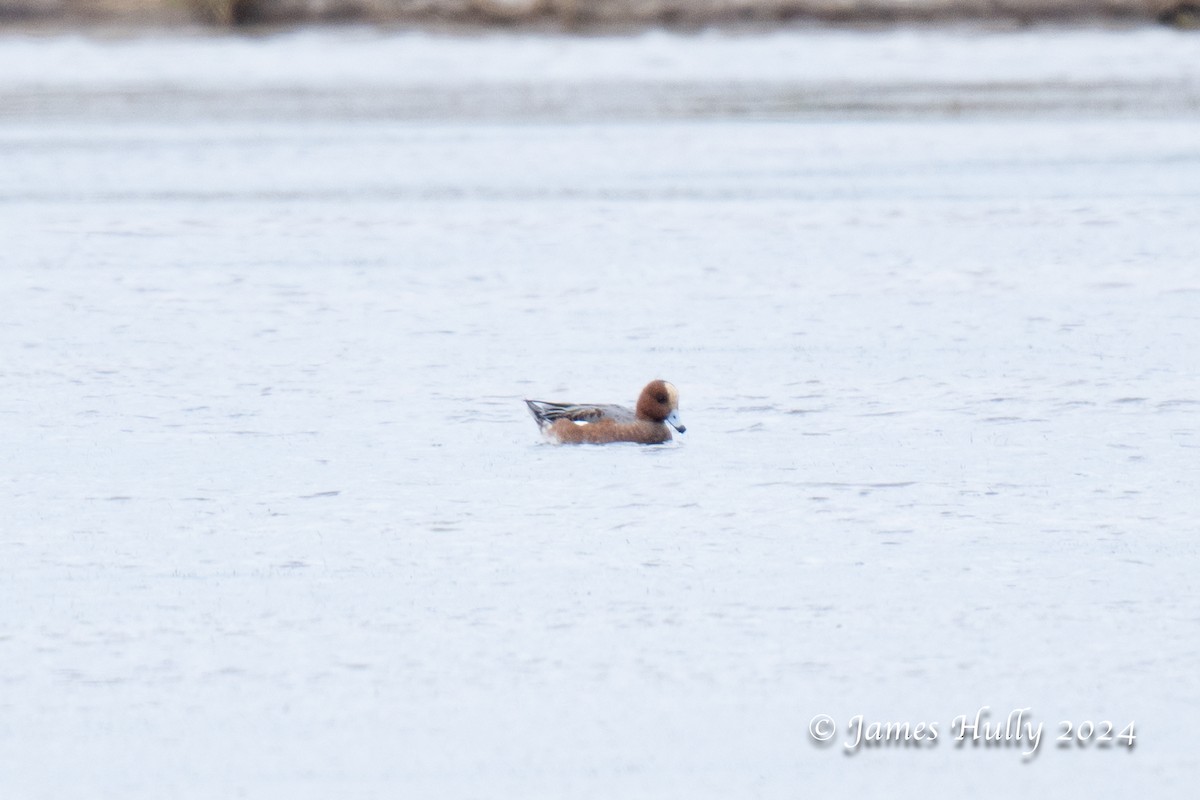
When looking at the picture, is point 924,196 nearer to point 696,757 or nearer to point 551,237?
point 551,237

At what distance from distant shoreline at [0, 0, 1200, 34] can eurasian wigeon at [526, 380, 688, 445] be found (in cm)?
2108

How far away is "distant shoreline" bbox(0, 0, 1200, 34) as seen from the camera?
27094mm

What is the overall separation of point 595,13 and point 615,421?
22.7 meters

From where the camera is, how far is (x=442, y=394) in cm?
738

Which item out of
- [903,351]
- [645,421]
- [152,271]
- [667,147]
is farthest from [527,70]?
[645,421]

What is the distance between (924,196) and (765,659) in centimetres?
853

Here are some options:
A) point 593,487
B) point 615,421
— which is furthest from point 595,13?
point 593,487

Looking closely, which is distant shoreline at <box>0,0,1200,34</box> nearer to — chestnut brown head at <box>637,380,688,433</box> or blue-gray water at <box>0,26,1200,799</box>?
blue-gray water at <box>0,26,1200,799</box>

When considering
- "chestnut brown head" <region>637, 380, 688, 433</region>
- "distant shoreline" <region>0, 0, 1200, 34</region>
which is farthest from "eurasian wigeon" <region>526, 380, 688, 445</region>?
"distant shoreline" <region>0, 0, 1200, 34</region>

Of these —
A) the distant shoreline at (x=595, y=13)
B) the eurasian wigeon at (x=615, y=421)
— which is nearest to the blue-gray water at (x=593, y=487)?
the eurasian wigeon at (x=615, y=421)

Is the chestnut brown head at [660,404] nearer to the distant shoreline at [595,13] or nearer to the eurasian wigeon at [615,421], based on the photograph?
the eurasian wigeon at [615,421]

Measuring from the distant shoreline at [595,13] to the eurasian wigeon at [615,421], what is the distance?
69.2 feet

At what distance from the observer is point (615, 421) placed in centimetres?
656

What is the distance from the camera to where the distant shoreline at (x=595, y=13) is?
27094mm
